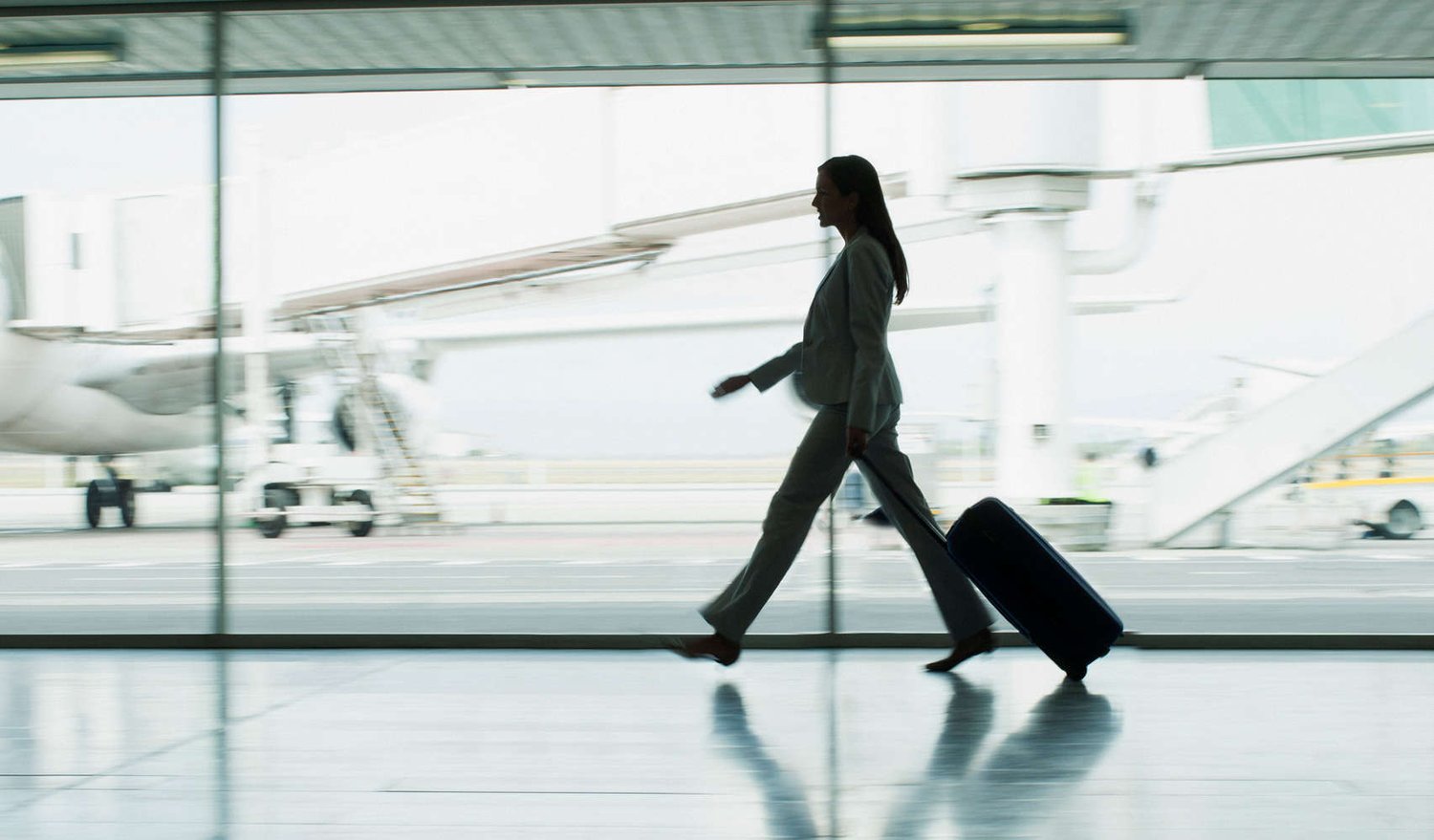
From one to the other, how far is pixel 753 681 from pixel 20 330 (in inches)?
123

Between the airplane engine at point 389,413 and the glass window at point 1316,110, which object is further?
the airplane engine at point 389,413

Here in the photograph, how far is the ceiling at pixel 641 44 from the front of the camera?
3.63 meters

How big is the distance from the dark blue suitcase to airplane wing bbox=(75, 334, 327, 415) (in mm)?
2180

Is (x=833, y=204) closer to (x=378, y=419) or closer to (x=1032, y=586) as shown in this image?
(x=1032, y=586)

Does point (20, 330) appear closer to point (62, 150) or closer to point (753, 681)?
point (62, 150)

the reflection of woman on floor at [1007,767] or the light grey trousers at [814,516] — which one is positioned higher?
the light grey trousers at [814,516]

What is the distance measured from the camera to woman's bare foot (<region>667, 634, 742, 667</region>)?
3.03 m

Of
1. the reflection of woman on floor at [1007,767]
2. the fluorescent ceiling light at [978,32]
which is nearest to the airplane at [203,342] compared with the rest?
the fluorescent ceiling light at [978,32]

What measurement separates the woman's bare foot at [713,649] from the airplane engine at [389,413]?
3.55m

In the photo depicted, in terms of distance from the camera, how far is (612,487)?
448 centimetres

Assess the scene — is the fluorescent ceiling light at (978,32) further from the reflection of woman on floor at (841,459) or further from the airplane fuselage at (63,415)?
the airplane fuselage at (63,415)

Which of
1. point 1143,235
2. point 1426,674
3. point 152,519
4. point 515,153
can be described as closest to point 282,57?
point 515,153

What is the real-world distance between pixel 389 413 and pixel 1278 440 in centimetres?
475

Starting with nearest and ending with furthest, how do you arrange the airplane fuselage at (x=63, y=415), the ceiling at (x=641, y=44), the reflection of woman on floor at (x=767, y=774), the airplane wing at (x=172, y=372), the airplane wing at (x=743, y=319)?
1. the reflection of woman on floor at (x=767, y=774)
2. the ceiling at (x=641, y=44)
3. the airplane wing at (x=172, y=372)
4. the airplane wing at (x=743, y=319)
5. the airplane fuselage at (x=63, y=415)
